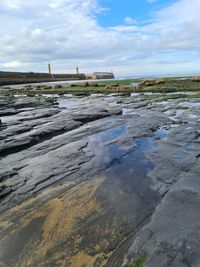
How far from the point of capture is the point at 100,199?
6.65m

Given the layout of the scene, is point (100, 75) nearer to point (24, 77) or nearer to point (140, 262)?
point (24, 77)

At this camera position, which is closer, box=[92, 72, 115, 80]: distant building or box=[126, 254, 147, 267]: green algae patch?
box=[126, 254, 147, 267]: green algae patch

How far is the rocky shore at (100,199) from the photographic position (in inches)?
185

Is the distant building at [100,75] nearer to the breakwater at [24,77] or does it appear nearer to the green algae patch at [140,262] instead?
the breakwater at [24,77]

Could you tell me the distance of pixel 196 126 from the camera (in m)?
14.2

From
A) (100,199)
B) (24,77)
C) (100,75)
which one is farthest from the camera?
(100,75)

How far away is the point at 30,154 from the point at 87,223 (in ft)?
18.0

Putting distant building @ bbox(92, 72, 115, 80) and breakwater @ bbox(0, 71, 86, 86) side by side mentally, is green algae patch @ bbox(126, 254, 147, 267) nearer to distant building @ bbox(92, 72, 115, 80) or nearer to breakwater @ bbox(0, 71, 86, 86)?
breakwater @ bbox(0, 71, 86, 86)

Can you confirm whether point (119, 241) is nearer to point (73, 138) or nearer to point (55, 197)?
point (55, 197)

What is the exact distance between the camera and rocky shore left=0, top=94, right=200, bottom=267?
4703mm

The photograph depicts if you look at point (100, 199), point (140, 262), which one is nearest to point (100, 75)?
point (100, 199)

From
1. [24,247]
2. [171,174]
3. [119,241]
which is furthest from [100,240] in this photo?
[171,174]

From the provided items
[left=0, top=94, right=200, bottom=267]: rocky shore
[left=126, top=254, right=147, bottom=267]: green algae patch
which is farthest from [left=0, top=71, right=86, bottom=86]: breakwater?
[left=126, top=254, right=147, bottom=267]: green algae patch

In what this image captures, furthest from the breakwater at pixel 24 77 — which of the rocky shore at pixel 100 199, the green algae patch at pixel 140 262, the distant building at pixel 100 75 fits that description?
the green algae patch at pixel 140 262
